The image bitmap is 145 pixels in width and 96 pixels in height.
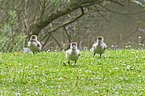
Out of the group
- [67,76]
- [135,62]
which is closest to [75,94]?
[67,76]

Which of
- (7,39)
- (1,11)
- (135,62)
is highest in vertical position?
(1,11)

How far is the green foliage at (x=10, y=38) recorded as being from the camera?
55.4 feet

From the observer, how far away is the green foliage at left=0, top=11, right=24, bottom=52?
16.9 metres

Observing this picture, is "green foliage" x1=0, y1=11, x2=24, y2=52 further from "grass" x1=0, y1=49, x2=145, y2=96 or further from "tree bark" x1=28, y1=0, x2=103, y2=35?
"grass" x1=0, y1=49, x2=145, y2=96

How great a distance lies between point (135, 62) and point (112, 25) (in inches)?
366

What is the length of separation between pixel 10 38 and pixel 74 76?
31.4 ft

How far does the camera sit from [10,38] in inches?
701

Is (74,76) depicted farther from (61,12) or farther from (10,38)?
(10,38)

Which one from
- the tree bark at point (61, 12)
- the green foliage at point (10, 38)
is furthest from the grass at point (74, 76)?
the tree bark at point (61, 12)

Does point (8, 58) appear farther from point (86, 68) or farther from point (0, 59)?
point (86, 68)

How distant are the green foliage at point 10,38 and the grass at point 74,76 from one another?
4.17 m

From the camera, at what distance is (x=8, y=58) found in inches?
505

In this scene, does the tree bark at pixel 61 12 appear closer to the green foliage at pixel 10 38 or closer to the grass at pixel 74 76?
the green foliage at pixel 10 38

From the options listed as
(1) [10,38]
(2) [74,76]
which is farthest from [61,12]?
(2) [74,76]
